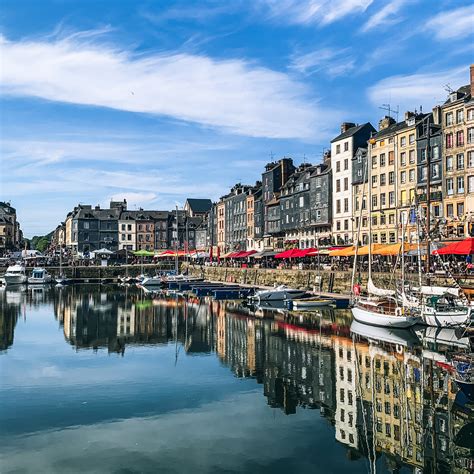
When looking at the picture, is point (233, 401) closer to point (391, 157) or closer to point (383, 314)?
point (383, 314)

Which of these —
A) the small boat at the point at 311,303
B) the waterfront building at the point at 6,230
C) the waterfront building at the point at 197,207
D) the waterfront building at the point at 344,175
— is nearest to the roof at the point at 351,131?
the waterfront building at the point at 344,175

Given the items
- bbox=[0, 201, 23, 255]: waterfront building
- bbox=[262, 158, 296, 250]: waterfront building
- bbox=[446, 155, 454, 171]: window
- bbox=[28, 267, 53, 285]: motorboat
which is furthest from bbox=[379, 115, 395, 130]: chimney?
bbox=[0, 201, 23, 255]: waterfront building

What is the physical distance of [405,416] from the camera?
20.9 metres

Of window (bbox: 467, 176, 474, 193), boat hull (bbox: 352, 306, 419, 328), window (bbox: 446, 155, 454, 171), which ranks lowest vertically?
boat hull (bbox: 352, 306, 419, 328)

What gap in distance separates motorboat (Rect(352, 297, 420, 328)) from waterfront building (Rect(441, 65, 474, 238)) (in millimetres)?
18556

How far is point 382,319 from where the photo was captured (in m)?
39.5

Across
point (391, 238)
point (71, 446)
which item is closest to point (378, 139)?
point (391, 238)

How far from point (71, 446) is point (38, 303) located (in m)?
50.9

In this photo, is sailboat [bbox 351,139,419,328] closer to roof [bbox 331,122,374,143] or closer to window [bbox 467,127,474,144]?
window [bbox 467,127,474,144]

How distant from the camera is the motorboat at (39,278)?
98.6m

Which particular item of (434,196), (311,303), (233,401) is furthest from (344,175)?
(233,401)

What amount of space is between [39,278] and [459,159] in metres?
72.4

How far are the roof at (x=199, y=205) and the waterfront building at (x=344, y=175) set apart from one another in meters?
75.5

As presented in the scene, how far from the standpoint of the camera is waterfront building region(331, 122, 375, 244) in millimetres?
78000
